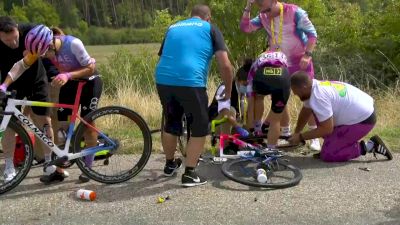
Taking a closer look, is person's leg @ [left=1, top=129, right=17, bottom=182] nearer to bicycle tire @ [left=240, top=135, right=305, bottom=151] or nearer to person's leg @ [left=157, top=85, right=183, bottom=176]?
person's leg @ [left=157, top=85, right=183, bottom=176]

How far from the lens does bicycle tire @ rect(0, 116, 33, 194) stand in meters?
5.25

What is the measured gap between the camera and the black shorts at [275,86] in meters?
6.04

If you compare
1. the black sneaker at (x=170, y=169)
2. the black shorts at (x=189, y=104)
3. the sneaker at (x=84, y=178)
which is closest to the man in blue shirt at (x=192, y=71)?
the black shorts at (x=189, y=104)

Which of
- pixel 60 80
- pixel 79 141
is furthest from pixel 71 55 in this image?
pixel 79 141

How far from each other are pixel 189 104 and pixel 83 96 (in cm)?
114

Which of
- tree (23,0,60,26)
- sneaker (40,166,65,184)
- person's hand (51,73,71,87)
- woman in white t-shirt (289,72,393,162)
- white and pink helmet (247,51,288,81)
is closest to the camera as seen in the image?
person's hand (51,73,71,87)

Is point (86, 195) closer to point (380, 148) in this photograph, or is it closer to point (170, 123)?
point (170, 123)

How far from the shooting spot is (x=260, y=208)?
482cm

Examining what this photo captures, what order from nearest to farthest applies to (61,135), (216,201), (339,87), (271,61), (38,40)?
(216,201), (38,40), (61,135), (271,61), (339,87)

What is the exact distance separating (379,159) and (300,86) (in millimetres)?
1323

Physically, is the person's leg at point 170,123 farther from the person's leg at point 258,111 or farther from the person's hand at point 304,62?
the person's hand at point 304,62

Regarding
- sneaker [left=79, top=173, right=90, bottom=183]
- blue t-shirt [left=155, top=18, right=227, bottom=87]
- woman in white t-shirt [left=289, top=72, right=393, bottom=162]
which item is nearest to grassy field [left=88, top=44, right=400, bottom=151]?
woman in white t-shirt [left=289, top=72, right=393, bottom=162]

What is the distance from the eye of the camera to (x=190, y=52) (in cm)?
534

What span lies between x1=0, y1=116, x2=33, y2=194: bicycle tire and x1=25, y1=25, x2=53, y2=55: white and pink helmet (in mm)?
685
